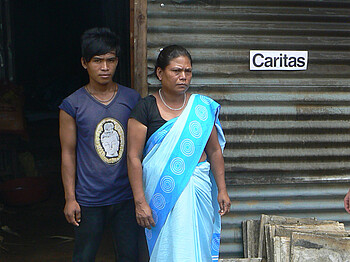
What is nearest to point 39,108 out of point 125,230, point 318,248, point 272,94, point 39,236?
point 39,236

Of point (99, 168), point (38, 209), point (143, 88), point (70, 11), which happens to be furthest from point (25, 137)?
point (70, 11)

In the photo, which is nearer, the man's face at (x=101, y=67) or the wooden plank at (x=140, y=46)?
the man's face at (x=101, y=67)

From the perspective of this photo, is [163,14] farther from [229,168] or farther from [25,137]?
[25,137]

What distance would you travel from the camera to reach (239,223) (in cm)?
363

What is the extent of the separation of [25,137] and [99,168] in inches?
152

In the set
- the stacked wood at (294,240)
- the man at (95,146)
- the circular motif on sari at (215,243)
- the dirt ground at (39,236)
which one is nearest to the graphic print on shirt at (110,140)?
the man at (95,146)

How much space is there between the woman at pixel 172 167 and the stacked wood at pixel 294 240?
2.25 feet

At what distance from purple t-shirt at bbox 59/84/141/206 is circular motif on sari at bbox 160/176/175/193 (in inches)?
11.1

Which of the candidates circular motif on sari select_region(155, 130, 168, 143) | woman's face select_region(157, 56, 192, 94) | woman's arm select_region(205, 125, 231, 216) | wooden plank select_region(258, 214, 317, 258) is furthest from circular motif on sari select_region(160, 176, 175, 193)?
wooden plank select_region(258, 214, 317, 258)

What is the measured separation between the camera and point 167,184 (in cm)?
263

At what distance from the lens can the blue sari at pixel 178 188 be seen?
2605 millimetres

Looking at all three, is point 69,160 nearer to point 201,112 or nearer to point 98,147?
point 98,147

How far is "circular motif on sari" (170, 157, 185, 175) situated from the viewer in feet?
8.64

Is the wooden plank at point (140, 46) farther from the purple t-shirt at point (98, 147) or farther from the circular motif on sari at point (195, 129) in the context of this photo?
the circular motif on sari at point (195, 129)
